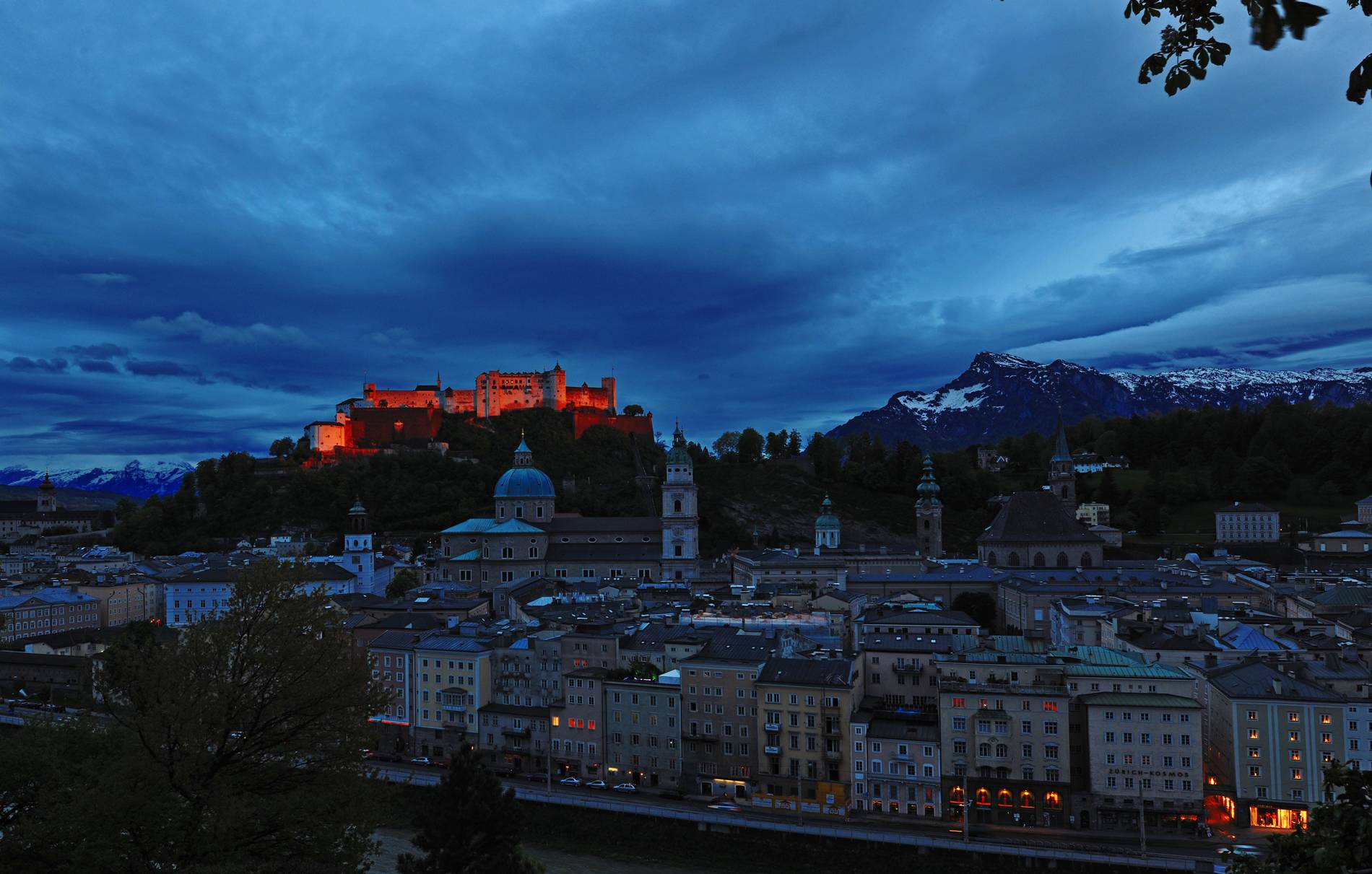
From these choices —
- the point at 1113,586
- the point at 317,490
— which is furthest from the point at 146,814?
the point at 317,490

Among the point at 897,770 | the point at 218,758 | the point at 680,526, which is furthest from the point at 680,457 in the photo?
the point at 218,758

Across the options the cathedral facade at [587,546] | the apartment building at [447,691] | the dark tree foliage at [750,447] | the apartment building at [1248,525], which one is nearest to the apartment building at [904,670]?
the apartment building at [447,691]

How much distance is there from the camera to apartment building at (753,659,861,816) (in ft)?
110

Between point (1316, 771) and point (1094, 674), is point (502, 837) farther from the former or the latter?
point (1316, 771)

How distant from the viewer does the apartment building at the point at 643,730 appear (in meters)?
36.4

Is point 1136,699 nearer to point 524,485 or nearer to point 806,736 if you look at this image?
point 806,736

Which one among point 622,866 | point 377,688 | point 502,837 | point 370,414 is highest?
point 370,414

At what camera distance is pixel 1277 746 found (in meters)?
30.2

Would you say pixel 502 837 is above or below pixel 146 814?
below

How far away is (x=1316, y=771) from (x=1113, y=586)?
75.3 feet

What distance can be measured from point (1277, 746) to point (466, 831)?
1041 inches

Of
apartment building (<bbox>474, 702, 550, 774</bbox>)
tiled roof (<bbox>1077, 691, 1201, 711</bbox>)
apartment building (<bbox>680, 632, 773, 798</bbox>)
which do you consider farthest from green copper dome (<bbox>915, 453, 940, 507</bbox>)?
apartment building (<bbox>474, 702, 550, 774</bbox>)

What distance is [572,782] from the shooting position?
3684 cm

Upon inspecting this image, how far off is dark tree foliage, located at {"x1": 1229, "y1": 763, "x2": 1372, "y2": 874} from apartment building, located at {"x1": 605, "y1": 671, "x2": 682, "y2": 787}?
31.8 meters
